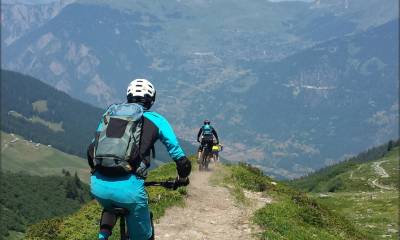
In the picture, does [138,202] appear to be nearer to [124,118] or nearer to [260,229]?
[124,118]

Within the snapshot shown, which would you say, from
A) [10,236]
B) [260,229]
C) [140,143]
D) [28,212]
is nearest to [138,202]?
[140,143]

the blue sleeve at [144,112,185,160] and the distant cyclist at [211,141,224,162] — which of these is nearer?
the blue sleeve at [144,112,185,160]

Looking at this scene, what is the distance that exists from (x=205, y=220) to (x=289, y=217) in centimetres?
380

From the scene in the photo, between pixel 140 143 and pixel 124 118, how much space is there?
618mm

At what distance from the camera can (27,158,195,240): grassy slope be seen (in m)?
19.5

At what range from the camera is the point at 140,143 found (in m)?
11.2

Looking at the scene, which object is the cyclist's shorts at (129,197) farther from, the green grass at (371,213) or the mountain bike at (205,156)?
the mountain bike at (205,156)

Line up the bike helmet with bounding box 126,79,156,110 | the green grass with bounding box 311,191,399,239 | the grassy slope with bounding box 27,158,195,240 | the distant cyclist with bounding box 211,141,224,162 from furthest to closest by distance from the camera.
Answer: the distant cyclist with bounding box 211,141,224,162 → the green grass with bounding box 311,191,399,239 → the grassy slope with bounding box 27,158,195,240 → the bike helmet with bounding box 126,79,156,110

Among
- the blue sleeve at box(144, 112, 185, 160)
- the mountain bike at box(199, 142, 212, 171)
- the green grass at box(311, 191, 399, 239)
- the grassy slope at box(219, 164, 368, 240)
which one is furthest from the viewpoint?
the mountain bike at box(199, 142, 212, 171)

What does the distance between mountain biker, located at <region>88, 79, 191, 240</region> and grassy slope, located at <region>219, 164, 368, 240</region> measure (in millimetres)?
9133

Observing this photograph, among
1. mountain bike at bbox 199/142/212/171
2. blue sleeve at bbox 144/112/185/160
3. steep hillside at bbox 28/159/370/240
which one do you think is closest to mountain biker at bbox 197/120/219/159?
mountain bike at bbox 199/142/212/171

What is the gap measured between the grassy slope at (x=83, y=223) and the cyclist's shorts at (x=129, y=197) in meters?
7.61

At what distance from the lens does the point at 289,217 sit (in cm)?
2353

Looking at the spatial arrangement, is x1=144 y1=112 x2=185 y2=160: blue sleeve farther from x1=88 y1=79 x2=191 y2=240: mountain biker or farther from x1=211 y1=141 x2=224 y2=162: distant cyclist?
x1=211 y1=141 x2=224 y2=162: distant cyclist
